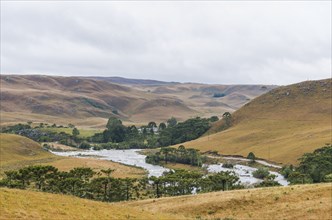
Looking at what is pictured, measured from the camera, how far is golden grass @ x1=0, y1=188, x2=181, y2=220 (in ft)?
121

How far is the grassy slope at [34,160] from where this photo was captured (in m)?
152

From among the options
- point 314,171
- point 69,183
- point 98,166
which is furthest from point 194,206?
point 98,166

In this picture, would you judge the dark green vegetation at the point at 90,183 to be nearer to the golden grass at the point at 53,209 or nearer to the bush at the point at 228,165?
the golden grass at the point at 53,209

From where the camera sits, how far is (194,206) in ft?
190

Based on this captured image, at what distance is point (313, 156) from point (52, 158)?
339 ft

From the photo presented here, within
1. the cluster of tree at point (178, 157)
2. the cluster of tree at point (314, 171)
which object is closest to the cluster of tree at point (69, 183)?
the cluster of tree at point (314, 171)

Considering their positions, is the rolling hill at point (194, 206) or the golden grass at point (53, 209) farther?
the rolling hill at point (194, 206)

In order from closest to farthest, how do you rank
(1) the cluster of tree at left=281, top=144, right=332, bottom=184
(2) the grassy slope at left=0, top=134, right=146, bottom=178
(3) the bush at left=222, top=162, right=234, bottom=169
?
(1) the cluster of tree at left=281, top=144, right=332, bottom=184 < (2) the grassy slope at left=0, top=134, right=146, bottom=178 < (3) the bush at left=222, top=162, right=234, bottom=169

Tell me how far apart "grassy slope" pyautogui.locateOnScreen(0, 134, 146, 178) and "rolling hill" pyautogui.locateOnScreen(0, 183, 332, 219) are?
87.3m

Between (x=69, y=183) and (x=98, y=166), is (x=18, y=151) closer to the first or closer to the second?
(x=98, y=166)

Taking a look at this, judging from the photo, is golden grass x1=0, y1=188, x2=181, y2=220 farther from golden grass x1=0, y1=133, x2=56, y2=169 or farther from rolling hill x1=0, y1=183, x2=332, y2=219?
golden grass x1=0, y1=133, x2=56, y2=169

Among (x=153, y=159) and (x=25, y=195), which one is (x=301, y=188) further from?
(x=153, y=159)

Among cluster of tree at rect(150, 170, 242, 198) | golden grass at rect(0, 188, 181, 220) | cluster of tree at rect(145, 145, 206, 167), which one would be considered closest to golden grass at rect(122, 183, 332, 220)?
golden grass at rect(0, 188, 181, 220)

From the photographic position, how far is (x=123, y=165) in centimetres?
16988
